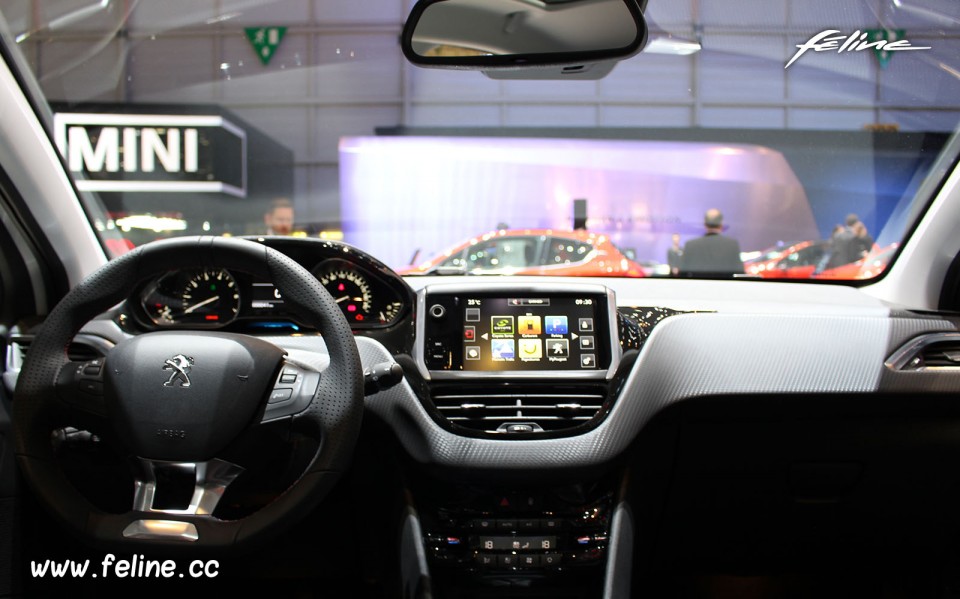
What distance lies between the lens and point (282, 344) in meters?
2.14

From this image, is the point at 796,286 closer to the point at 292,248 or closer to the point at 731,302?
the point at 731,302

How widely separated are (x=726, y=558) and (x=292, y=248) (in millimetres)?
1767

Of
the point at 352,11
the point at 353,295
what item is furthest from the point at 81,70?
the point at 352,11

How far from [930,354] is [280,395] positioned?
1876 mm

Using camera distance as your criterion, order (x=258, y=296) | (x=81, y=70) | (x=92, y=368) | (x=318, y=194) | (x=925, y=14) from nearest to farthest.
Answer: (x=92, y=368) → (x=258, y=296) → (x=925, y=14) → (x=81, y=70) → (x=318, y=194)

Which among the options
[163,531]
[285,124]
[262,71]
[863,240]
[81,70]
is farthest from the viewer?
[285,124]

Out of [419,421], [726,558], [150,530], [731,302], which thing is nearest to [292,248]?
[419,421]

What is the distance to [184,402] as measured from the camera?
4.88 ft

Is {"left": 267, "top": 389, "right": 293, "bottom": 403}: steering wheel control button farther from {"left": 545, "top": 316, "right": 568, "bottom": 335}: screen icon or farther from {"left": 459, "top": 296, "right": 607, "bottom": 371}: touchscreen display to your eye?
{"left": 545, "top": 316, "right": 568, "bottom": 335}: screen icon

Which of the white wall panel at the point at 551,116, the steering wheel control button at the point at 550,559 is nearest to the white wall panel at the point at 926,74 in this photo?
the steering wheel control button at the point at 550,559

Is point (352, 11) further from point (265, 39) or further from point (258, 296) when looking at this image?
point (258, 296)

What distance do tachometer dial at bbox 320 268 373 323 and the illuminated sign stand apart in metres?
0.94

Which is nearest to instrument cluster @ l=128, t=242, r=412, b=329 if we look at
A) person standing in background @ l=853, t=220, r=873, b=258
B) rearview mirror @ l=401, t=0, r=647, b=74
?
rearview mirror @ l=401, t=0, r=647, b=74

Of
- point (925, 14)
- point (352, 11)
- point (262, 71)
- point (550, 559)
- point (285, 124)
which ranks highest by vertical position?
point (352, 11)
